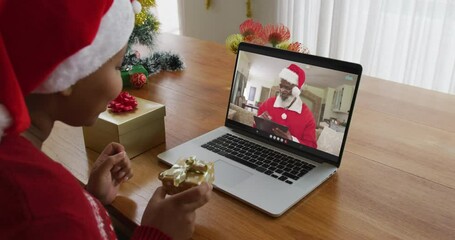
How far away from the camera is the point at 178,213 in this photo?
74cm

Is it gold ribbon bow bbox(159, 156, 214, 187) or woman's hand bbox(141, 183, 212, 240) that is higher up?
gold ribbon bow bbox(159, 156, 214, 187)

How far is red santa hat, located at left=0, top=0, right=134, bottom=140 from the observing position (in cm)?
51

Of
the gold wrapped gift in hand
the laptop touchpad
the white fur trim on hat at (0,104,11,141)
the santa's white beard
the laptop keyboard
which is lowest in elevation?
→ the laptop touchpad

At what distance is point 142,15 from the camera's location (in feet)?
4.73

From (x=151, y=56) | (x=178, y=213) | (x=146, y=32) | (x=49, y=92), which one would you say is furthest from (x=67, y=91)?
(x=151, y=56)

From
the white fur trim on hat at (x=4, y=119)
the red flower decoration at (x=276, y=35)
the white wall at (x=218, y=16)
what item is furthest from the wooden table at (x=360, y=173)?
the white wall at (x=218, y=16)

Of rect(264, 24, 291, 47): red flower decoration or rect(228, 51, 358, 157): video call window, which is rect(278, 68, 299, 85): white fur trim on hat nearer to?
rect(228, 51, 358, 157): video call window

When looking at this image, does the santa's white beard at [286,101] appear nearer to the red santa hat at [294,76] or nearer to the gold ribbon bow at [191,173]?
A: the red santa hat at [294,76]

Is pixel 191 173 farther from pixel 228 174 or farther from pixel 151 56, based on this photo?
pixel 151 56

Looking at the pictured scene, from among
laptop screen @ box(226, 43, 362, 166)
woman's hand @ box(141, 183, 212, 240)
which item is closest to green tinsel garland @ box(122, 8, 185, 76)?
laptop screen @ box(226, 43, 362, 166)

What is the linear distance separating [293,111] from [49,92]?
0.55 meters

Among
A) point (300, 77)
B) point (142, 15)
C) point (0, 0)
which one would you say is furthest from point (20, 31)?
point (142, 15)

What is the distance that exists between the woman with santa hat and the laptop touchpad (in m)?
0.28

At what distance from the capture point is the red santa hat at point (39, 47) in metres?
0.51
